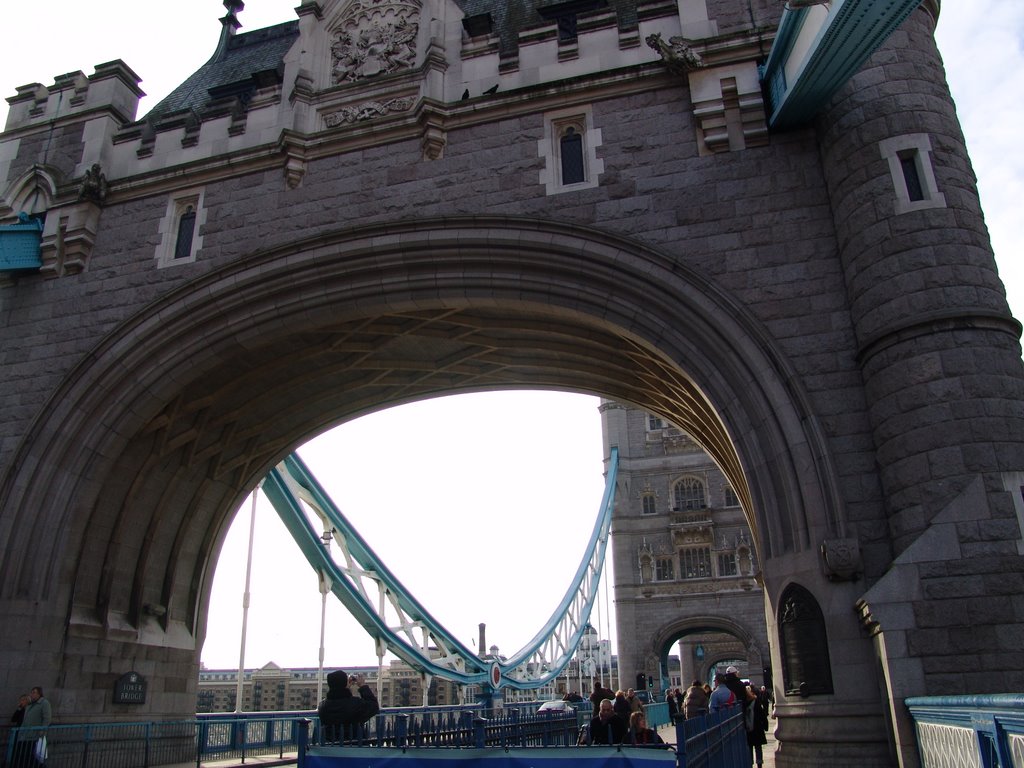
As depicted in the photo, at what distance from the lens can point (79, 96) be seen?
45.2 feet

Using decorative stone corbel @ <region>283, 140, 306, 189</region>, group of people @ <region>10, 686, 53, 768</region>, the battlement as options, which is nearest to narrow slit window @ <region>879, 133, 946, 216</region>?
decorative stone corbel @ <region>283, 140, 306, 189</region>

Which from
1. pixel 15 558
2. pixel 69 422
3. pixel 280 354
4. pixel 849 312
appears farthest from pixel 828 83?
pixel 15 558

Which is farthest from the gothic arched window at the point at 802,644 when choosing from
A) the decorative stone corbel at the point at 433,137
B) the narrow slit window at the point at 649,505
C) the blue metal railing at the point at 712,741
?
the narrow slit window at the point at 649,505

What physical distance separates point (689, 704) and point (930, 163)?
21.3 ft

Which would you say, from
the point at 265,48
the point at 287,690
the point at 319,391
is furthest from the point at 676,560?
the point at 287,690

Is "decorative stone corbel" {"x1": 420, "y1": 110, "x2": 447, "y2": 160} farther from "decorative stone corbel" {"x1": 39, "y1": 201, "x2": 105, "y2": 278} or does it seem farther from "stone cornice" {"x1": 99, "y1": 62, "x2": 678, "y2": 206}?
"decorative stone corbel" {"x1": 39, "y1": 201, "x2": 105, "y2": 278}

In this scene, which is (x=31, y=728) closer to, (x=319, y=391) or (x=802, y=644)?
(x=319, y=391)

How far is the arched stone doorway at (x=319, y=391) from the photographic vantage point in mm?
8820

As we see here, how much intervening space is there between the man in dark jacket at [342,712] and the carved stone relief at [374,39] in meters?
8.71

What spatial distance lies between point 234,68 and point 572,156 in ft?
28.5

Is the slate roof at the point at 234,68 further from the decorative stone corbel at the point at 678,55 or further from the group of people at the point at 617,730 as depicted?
the group of people at the point at 617,730

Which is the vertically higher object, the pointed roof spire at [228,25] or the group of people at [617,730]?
the pointed roof spire at [228,25]

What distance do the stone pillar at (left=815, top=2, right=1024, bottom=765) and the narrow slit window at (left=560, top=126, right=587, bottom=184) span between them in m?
2.86

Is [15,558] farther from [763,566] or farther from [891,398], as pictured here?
[891,398]
